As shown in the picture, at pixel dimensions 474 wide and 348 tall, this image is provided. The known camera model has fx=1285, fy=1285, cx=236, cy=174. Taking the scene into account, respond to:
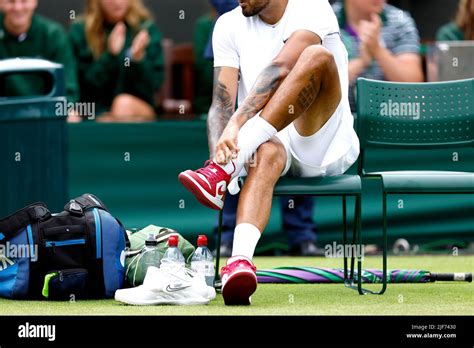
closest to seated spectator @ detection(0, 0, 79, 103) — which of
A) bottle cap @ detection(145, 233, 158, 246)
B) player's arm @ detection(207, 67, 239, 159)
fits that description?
player's arm @ detection(207, 67, 239, 159)

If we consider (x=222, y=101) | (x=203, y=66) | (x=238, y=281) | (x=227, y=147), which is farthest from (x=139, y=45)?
(x=238, y=281)

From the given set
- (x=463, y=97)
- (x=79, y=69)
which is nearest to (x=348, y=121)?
(x=463, y=97)

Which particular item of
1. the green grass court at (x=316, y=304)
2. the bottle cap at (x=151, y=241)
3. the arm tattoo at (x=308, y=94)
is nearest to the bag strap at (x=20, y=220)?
the green grass court at (x=316, y=304)

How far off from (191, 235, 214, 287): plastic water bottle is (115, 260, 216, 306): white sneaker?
390 mm

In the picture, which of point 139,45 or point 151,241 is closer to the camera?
point 151,241

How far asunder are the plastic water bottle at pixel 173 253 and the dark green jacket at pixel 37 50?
10.8 ft

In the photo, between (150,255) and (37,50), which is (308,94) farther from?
(37,50)

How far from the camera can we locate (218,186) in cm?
585

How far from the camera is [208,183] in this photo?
5.81 metres

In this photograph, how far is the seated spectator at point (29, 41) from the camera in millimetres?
9328

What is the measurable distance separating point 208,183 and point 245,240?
1.01 feet

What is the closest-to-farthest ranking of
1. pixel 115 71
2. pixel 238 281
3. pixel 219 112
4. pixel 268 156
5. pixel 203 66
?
pixel 238 281
pixel 268 156
pixel 219 112
pixel 115 71
pixel 203 66
